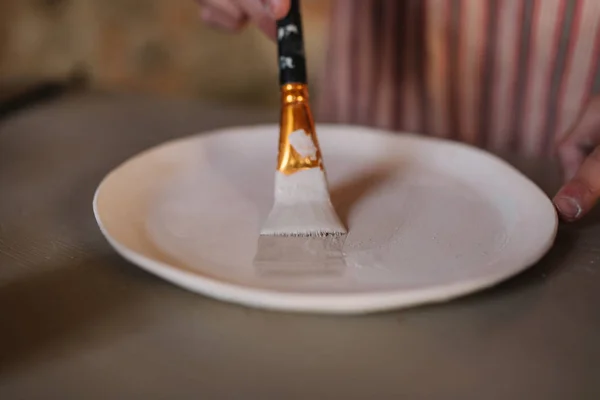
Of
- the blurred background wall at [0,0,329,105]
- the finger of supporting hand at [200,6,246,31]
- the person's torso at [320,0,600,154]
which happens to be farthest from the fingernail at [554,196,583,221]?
the blurred background wall at [0,0,329,105]

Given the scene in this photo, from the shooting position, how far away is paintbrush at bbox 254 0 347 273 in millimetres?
471

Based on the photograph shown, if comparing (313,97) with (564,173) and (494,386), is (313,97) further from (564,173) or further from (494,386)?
(494,386)

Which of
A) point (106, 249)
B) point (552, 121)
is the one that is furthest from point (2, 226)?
point (552, 121)

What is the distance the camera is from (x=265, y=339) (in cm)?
40

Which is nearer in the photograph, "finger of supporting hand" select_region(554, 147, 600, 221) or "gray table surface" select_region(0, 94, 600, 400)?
"gray table surface" select_region(0, 94, 600, 400)

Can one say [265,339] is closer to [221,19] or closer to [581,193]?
[581,193]

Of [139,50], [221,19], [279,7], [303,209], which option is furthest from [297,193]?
[139,50]

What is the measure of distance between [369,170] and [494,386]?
0.30 m

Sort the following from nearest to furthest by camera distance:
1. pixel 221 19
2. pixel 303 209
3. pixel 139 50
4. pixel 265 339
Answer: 1. pixel 265 339
2. pixel 303 209
3. pixel 221 19
4. pixel 139 50

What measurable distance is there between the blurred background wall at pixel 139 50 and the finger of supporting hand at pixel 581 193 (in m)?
0.65

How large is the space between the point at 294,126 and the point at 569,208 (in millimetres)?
224

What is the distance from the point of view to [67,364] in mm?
378

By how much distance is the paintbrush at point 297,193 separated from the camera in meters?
0.47

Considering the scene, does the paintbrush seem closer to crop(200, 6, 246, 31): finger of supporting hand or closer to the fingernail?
the fingernail
